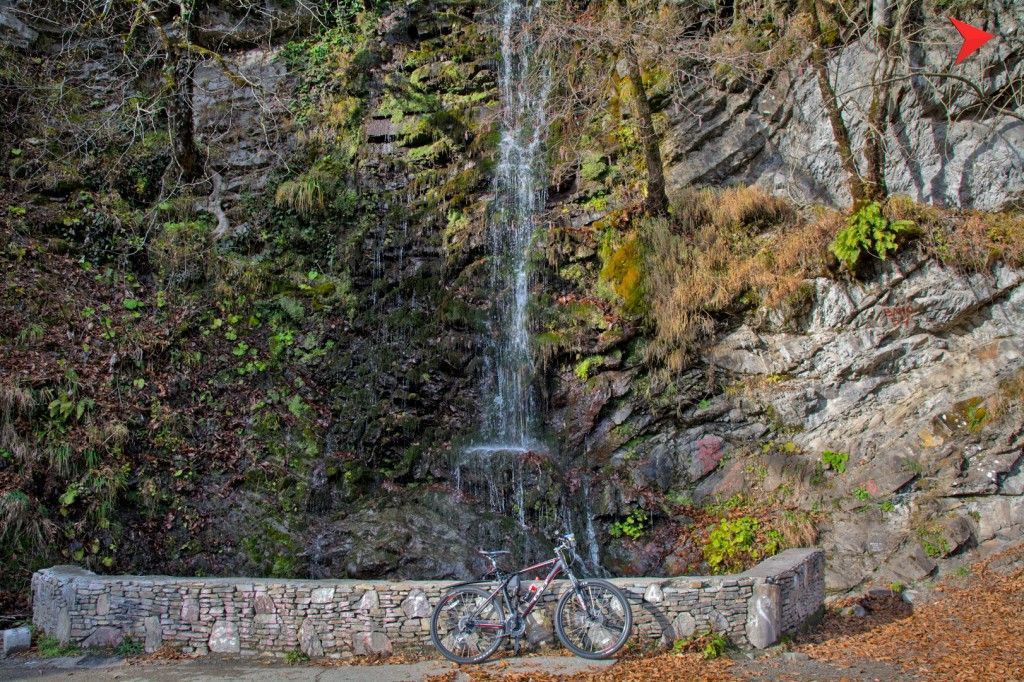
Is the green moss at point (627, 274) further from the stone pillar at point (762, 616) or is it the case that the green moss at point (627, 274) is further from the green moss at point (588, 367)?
the stone pillar at point (762, 616)

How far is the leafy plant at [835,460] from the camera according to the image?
818 centimetres

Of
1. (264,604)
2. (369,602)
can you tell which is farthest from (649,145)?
(264,604)

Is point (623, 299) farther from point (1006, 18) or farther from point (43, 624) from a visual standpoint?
point (43, 624)

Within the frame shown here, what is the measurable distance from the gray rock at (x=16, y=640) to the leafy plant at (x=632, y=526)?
604cm

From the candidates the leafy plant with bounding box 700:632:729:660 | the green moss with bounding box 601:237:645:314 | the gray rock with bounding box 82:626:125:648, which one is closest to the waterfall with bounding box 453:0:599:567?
the green moss with bounding box 601:237:645:314

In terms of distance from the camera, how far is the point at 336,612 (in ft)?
19.6

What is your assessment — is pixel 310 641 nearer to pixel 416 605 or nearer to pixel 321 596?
pixel 321 596

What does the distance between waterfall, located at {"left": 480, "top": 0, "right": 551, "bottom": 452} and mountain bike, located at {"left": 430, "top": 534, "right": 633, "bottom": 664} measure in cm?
343

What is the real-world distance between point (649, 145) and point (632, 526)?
539 centimetres

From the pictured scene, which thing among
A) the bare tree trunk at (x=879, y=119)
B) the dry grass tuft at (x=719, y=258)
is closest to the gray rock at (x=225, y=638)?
the dry grass tuft at (x=719, y=258)

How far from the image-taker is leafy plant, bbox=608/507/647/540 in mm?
8258

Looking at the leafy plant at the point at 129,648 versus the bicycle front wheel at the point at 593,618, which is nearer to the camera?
the bicycle front wheel at the point at 593,618

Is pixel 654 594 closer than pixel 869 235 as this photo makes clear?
Yes

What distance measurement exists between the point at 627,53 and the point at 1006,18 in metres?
4.95
